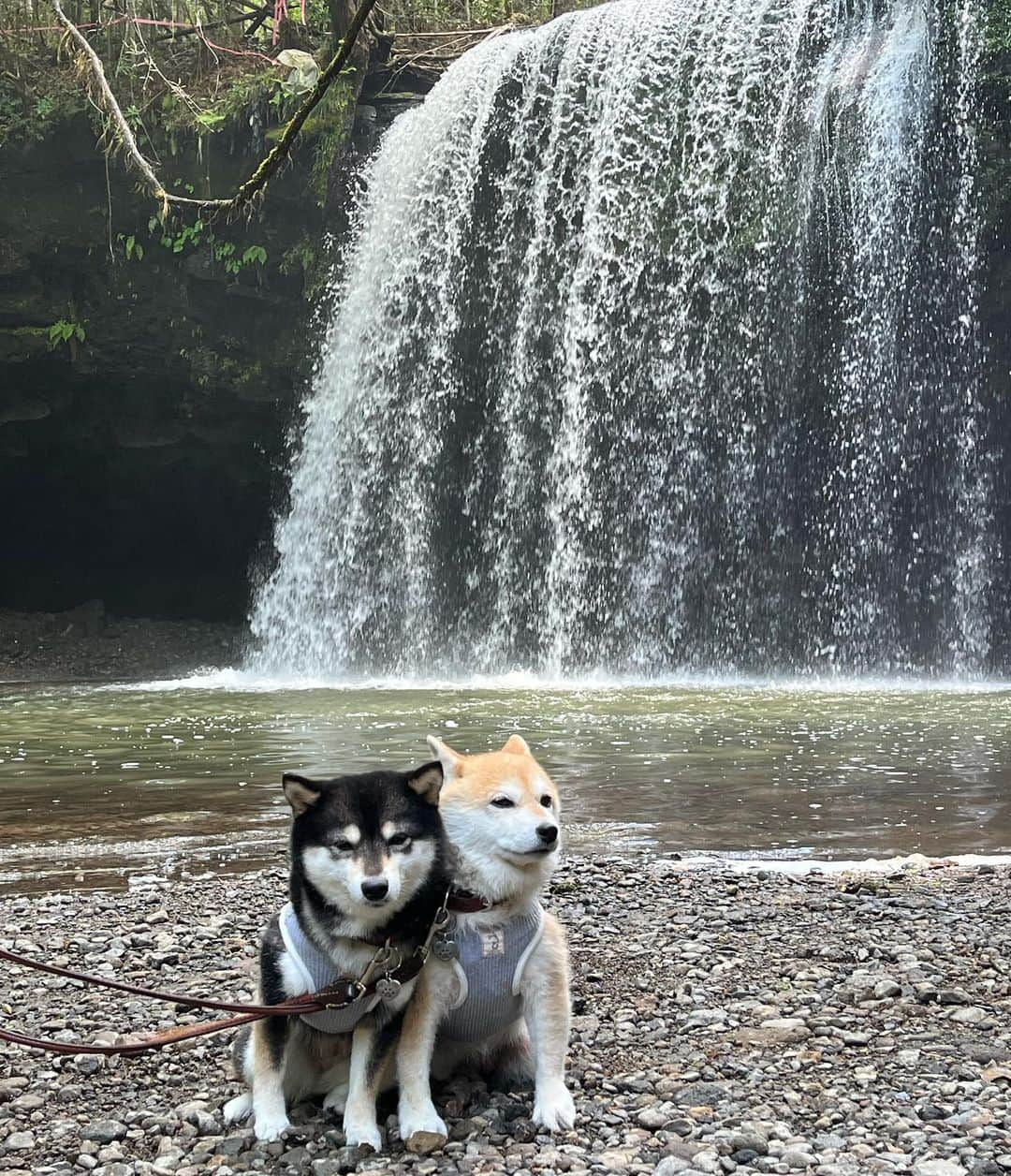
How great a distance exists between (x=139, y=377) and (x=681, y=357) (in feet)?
26.7

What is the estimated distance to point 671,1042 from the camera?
3.32m

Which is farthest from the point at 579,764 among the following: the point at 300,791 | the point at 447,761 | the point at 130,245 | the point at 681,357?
the point at 130,245

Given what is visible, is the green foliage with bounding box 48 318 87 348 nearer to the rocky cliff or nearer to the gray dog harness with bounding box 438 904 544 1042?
the rocky cliff

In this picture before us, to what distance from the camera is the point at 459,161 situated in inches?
677

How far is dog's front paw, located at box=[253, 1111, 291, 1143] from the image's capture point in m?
2.70

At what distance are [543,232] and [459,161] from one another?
1.46 meters

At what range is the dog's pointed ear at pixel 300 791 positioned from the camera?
2.61 metres

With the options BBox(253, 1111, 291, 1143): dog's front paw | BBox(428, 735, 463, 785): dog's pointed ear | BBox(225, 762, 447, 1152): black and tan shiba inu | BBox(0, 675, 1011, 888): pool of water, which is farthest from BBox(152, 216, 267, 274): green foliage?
BBox(253, 1111, 291, 1143): dog's front paw

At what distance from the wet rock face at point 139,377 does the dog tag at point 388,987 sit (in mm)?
16444

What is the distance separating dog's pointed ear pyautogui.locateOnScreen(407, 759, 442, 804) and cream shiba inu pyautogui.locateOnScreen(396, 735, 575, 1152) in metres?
0.12

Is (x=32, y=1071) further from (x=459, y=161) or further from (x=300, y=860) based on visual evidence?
(x=459, y=161)

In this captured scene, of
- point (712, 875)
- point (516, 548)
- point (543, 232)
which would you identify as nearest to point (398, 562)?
point (516, 548)

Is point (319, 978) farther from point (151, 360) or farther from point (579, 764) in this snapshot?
point (151, 360)

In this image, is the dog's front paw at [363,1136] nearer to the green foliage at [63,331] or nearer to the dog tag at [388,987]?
the dog tag at [388,987]
